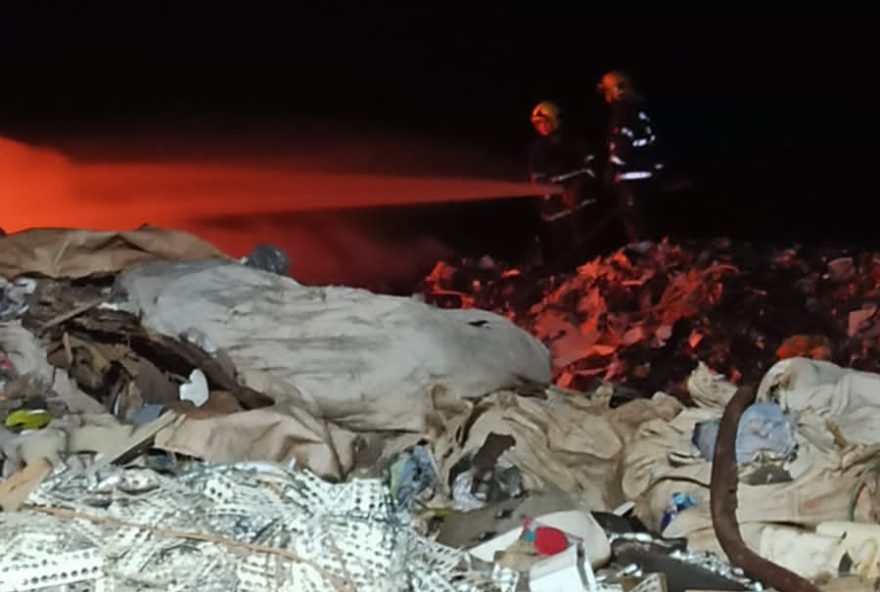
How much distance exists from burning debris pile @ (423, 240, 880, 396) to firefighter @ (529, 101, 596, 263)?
16 centimetres

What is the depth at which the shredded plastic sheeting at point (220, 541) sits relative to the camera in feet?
4.73

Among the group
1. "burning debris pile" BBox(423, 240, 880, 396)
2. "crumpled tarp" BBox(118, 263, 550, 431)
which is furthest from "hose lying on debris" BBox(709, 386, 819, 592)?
"burning debris pile" BBox(423, 240, 880, 396)

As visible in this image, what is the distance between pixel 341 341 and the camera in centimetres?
238

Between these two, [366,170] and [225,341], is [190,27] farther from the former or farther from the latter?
[225,341]

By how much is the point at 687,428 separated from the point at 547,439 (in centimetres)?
28

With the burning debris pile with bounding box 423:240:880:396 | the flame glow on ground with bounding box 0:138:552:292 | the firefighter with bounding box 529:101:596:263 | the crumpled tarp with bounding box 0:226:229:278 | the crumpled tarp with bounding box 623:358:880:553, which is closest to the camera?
the crumpled tarp with bounding box 623:358:880:553

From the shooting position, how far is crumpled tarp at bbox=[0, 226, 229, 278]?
2623 millimetres

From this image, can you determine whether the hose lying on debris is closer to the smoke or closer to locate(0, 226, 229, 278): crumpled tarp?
locate(0, 226, 229, 278): crumpled tarp

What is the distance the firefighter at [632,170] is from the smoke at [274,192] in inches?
14.7

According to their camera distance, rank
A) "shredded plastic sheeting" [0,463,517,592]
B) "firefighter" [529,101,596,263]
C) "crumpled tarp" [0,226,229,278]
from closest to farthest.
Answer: "shredded plastic sheeting" [0,463,517,592], "crumpled tarp" [0,226,229,278], "firefighter" [529,101,596,263]

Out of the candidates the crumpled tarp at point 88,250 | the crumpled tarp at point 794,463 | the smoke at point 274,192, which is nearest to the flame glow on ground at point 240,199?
the smoke at point 274,192

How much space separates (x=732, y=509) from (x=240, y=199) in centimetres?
295

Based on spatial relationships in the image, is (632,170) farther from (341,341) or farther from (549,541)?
(549,541)

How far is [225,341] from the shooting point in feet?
7.75
